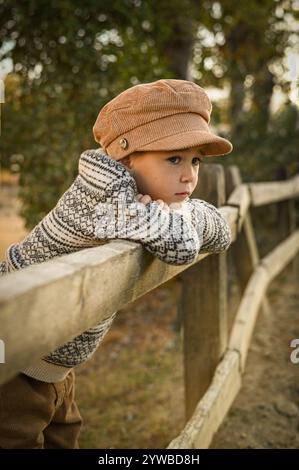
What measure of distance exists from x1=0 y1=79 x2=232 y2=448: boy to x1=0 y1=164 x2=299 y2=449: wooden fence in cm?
18

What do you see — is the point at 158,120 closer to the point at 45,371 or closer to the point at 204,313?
the point at 45,371

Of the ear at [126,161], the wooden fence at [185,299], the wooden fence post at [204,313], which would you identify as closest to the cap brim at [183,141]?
the ear at [126,161]

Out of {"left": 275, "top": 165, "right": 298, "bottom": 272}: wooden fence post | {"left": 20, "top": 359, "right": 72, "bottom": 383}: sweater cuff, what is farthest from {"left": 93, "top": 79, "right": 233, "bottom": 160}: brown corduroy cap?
{"left": 275, "top": 165, "right": 298, "bottom": 272}: wooden fence post

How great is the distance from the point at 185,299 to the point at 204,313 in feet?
0.44

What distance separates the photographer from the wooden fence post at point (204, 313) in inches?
112

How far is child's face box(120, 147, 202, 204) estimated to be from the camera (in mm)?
1731

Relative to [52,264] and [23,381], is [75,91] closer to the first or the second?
[23,381]

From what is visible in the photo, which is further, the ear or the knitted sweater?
the ear

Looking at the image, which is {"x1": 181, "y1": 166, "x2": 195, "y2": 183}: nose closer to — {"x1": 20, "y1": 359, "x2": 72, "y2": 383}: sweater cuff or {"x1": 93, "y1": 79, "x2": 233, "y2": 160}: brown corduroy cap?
{"x1": 93, "y1": 79, "x2": 233, "y2": 160}: brown corduroy cap

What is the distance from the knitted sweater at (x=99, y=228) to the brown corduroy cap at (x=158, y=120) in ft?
0.37

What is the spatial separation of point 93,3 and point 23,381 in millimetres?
3057

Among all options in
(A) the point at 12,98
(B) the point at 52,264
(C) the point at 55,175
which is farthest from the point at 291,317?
(B) the point at 52,264

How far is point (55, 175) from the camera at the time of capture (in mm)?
4508

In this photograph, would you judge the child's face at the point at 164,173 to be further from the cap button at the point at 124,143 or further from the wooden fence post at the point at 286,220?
the wooden fence post at the point at 286,220
